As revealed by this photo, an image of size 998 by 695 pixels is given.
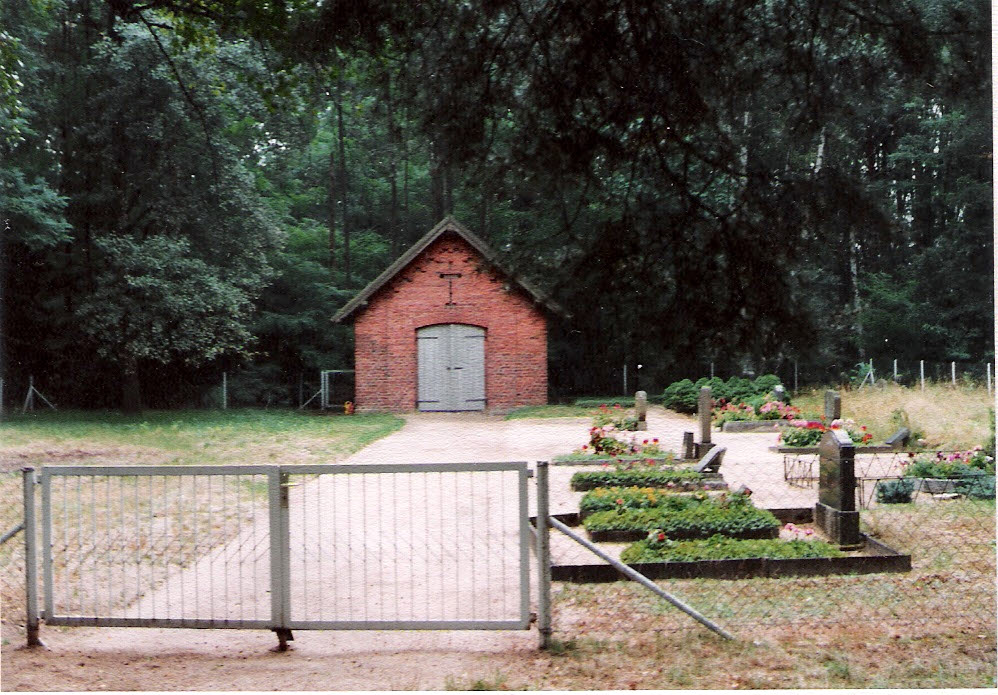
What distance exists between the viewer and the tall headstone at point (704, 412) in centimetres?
383

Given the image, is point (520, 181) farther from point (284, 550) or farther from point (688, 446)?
point (284, 550)

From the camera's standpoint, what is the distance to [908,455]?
4242 millimetres

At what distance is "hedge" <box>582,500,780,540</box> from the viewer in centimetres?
414

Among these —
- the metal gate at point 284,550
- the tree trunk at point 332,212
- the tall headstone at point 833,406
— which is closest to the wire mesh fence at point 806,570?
the tall headstone at point 833,406

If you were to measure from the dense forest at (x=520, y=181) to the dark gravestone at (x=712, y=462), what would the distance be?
2.32 feet

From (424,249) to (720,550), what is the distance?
6.34 ft

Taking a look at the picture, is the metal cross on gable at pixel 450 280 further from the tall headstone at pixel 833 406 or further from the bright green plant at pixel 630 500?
the tall headstone at pixel 833 406

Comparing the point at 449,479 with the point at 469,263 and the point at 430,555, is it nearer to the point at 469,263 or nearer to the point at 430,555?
the point at 430,555

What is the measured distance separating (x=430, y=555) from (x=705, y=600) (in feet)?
3.85

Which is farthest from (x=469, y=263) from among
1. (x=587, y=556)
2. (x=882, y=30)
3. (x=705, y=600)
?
(x=882, y=30)

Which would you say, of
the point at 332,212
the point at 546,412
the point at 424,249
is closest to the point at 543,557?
the point at 546,412

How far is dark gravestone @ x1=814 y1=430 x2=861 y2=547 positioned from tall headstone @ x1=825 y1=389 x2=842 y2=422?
0.09 metres

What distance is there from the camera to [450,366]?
3920mm

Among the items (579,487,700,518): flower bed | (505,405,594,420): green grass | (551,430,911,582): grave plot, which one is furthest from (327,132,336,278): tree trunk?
(579,487,700,518): flower bed
